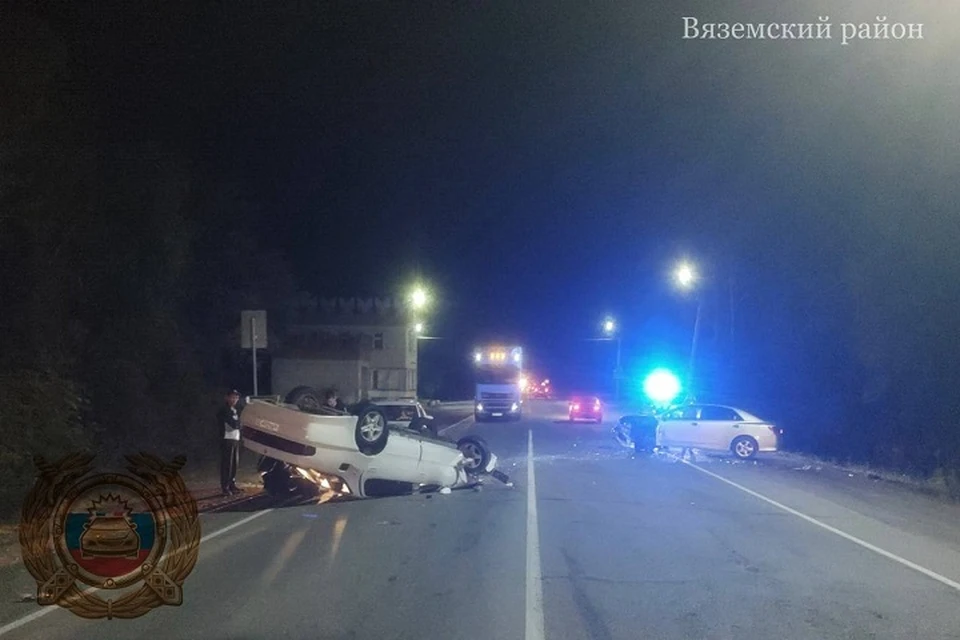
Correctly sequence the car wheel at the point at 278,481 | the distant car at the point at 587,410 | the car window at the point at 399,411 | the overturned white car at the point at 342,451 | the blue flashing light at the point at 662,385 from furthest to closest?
the distant car at the point at 587,410, the blue flashing light at the point at 662,385, the car window at the point at 399,411, the car wheel at the point at 278,481, the overturned white car at the point at 342,451

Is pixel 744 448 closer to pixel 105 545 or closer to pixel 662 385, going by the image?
pixel 662 385

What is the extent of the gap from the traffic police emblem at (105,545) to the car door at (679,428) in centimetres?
1755

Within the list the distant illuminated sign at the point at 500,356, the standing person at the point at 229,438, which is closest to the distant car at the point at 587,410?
the distant illuminated sign at the point at 500,356

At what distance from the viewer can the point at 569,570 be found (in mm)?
11234

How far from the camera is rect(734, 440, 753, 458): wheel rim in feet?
92.1

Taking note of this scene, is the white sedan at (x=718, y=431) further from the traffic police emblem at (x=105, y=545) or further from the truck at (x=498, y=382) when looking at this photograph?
the truck at (x=498, y=382)

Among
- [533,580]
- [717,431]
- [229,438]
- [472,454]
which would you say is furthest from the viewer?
[717,431]

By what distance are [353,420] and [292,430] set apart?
91cm

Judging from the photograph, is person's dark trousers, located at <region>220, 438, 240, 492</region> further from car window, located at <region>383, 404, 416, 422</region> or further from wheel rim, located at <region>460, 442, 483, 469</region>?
car window, located at <region>383, 404, 416, 422</region>

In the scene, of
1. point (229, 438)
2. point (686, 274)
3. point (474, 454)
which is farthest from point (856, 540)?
point (686, 274)

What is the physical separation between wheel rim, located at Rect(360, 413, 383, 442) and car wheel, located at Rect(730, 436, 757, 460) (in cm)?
1527

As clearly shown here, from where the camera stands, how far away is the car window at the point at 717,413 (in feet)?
93.7

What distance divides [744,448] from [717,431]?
2.76 feet

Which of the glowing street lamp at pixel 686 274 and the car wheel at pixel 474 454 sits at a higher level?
the glowing street lamp at pixel 686 274
